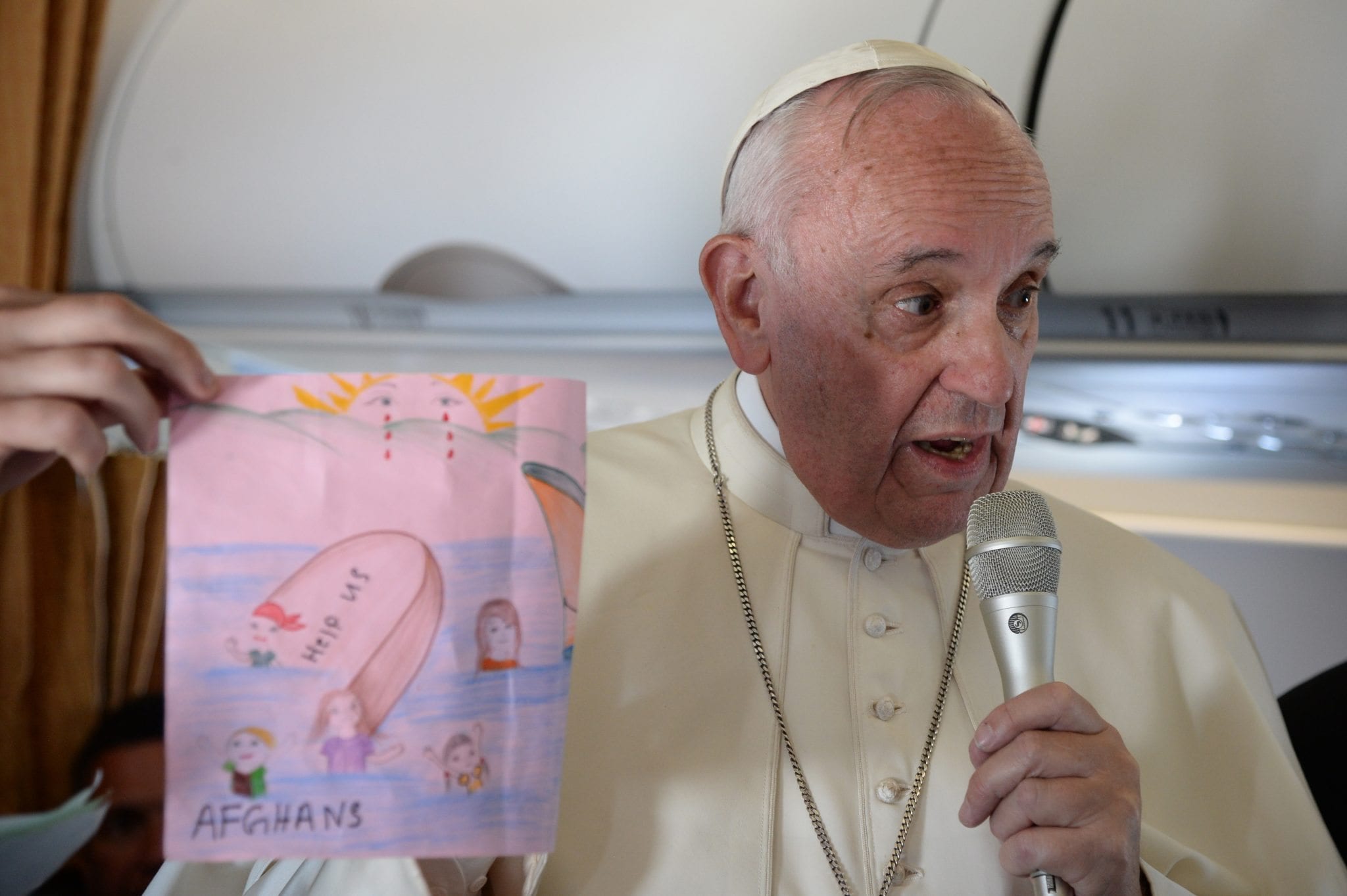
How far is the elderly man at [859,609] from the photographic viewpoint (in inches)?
57.6

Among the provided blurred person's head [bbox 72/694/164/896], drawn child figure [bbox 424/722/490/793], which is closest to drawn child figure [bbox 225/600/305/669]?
drawn child figure [bbox 424/722/490/793]

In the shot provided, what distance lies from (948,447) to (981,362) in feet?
0.60

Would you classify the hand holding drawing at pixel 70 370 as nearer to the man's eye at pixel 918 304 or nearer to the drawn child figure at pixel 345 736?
the drawn child figure at pixel 345 736

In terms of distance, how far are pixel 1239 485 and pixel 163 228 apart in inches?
113

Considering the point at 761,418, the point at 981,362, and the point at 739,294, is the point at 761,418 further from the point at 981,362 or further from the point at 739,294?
the point at 981,362

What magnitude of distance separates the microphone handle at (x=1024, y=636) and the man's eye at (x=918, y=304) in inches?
18.8

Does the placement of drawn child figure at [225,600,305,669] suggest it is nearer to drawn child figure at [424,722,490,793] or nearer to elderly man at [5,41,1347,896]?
drawn child figure at [424,722,490,793]

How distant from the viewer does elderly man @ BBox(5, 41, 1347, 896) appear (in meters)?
1.46

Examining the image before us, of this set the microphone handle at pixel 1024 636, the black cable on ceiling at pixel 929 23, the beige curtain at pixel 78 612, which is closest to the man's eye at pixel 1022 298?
the microphone handle at pixel 1024 636

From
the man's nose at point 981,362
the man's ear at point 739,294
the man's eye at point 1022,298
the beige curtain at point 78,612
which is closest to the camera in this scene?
the man's nose at point 981,362

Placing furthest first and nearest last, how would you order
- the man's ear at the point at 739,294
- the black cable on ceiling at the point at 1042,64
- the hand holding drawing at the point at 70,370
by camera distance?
1. the black cable on ceiling at the point at 1042,64
2. the man's ear at the point at 739,294
3. the hand holding drawing at the point at 70,370

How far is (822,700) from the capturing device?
63.0 inches

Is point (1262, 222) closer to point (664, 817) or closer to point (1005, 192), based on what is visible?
point (1005, 192)

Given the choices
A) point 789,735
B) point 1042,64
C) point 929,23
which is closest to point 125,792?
point 789,735
